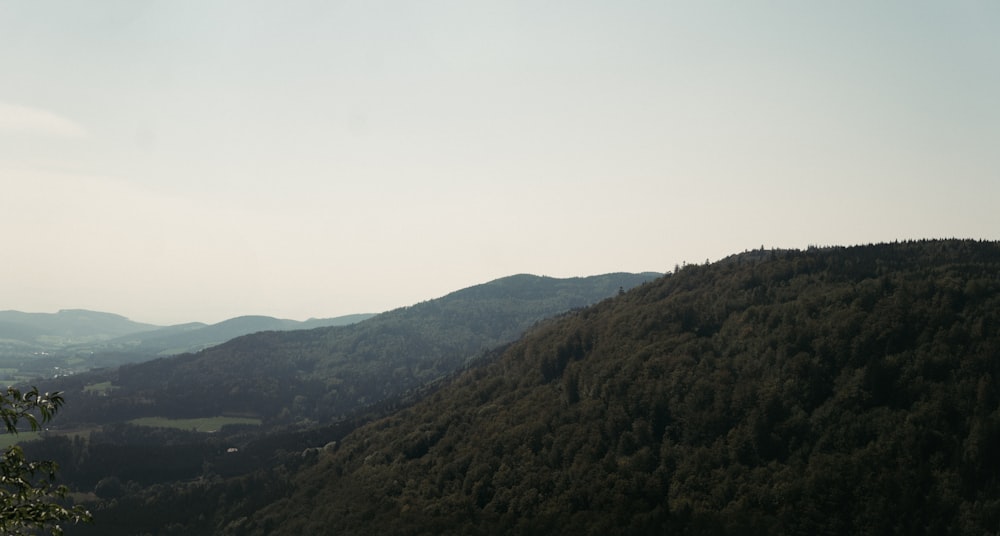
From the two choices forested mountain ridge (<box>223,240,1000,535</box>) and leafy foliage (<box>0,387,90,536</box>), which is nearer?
leafy foliage (<box>0,387,90,536</box>)

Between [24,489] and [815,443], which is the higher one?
[24,489]

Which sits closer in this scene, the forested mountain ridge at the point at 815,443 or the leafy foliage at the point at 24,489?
the leafy foliage at the point at 24,489

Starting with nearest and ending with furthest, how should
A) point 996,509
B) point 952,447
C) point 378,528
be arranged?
1. point 996,509
2. point 952,447
3. point 378,528

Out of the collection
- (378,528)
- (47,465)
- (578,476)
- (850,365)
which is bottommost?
(378,528)

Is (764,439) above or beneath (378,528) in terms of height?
above

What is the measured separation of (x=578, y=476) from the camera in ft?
606

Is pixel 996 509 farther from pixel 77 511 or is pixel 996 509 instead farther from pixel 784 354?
pixel 77 511

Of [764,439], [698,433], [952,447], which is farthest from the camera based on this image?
[698,433]

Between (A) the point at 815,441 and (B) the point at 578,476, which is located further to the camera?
(B) the point at 578,476

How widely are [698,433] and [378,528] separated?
356 ft

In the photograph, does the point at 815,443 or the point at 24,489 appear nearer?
the point at 24,489

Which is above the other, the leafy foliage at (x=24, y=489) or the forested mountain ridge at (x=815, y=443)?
the leafy foliage at (x=24, y=489)

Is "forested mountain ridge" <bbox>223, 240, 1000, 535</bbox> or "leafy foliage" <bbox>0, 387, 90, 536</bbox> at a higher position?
"leafy foliage" <bbox>0, 387, 90, 536</bbox>

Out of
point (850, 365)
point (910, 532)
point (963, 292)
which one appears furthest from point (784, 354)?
point (910, 532)
